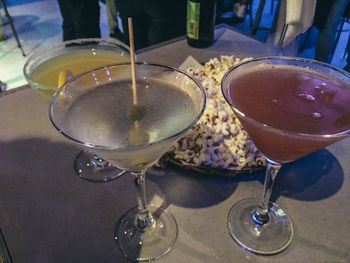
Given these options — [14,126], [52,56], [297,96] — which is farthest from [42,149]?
[297,96]

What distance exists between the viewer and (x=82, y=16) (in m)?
1.94

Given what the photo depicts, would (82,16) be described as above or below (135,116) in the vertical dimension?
below

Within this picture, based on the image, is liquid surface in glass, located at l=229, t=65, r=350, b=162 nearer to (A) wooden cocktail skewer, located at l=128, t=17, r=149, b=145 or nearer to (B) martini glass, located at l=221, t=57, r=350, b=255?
(B) martini glass, located at l=221, t=57, r=350, b=255

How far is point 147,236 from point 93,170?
23 centimetres

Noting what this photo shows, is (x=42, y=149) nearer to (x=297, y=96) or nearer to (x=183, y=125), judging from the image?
(x=183, y=125)

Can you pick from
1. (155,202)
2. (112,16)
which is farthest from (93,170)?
(112,16)

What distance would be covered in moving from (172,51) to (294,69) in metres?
0.65

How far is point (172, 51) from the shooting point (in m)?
1.30

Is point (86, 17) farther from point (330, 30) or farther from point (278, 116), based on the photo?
point (278, 116)

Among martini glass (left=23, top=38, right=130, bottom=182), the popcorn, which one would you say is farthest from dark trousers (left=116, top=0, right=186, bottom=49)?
the popcorn

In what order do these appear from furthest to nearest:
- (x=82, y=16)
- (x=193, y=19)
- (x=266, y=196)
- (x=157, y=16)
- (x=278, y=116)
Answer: (x=82, y=16), (x=157, y=16), (x=193, y=19), (x=266, y=196), (x=278, y=116)

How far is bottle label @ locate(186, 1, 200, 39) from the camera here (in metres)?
1.20

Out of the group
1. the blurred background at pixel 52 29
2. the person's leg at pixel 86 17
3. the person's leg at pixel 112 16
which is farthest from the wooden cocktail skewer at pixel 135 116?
the person's leg at pixel 112 16

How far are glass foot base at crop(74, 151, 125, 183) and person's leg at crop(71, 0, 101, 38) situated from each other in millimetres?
1291
